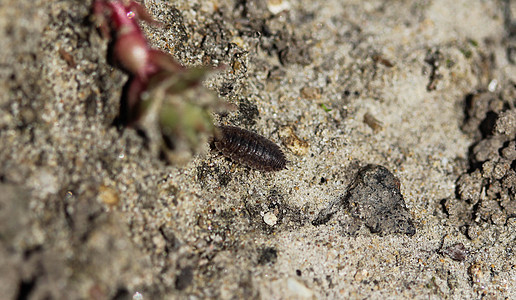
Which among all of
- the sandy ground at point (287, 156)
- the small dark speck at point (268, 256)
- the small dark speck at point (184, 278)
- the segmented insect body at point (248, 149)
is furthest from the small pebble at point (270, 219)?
the small dark speck at point (184, 278)

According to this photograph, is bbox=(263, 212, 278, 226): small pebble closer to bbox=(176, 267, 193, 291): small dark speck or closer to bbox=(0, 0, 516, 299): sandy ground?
bbox=(0, 0, 516, 299): sandy ground

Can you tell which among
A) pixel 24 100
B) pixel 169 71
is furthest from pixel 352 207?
pixel 24 100

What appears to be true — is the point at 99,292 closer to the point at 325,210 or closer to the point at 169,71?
the point at 169,71

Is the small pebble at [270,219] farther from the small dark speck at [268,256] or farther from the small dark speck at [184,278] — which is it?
the small dark speck at [184,278]

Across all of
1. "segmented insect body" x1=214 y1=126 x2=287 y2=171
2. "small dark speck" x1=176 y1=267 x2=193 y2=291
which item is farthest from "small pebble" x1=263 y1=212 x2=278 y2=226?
"small dark speck" x1=176 y1=267 x2=193 y2=291

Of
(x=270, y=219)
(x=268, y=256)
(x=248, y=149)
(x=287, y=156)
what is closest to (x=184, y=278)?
(x=268, y=256)
